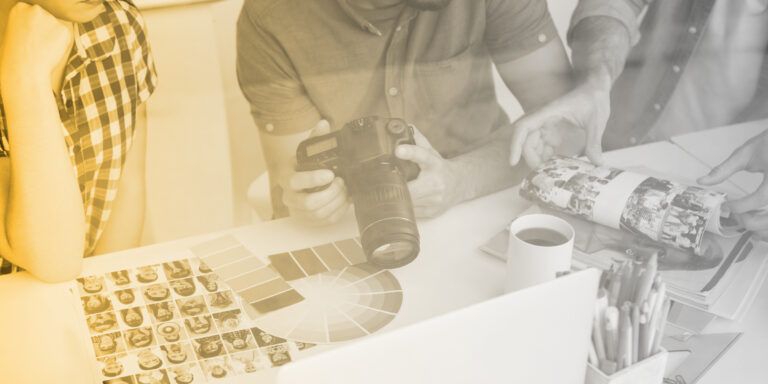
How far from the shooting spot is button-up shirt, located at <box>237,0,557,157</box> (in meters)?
0.85

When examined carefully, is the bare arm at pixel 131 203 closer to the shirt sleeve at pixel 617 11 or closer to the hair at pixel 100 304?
the hair at pixel 100 304

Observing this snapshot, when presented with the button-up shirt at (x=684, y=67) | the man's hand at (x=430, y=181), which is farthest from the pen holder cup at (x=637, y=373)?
the button-up shirt at (x=684, y=67)

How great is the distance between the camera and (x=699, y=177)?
1.18 meters

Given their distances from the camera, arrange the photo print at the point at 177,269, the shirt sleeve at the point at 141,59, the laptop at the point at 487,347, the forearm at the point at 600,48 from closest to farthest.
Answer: the laptop at the point at 487,347 → the shirt sleeve at the point at 141,59 → the photo print at the point at 177,269 → the forearm at the point at 600,48

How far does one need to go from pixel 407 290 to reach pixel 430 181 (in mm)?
187

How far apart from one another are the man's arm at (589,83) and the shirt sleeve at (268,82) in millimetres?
370

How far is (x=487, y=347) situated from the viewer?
0.72 meters

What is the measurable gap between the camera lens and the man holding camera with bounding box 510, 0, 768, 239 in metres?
0.26

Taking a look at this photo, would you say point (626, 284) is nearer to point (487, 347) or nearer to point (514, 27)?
point (487, 347)

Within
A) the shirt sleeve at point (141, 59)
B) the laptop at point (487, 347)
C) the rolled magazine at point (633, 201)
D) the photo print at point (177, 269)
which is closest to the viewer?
the laptop at point (487, 347)

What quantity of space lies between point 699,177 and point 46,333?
104 cm

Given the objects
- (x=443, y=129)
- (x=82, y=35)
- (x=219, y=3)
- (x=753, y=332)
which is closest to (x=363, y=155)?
(x=443, y=129)

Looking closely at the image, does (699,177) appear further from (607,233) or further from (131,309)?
(131,309)

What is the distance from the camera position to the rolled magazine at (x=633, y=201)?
0.97 m
